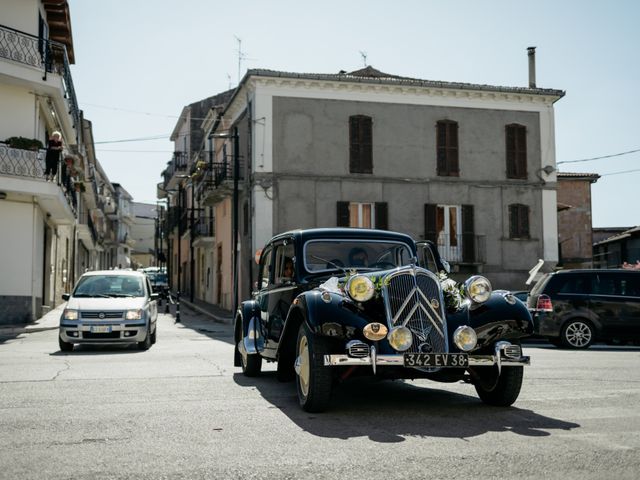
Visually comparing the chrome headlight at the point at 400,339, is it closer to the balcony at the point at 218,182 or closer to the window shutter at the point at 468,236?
the window shutter at the point at 468,236

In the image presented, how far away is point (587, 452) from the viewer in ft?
17.4

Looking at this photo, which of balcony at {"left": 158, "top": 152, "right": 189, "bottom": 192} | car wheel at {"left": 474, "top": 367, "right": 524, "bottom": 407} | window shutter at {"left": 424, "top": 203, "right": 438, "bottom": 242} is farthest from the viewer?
balcony at {"left": 158, "top": 152, "right": 189, "bottom": 192}

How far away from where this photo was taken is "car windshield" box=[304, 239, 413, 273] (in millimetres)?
8797

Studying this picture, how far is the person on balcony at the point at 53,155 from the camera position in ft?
72.6

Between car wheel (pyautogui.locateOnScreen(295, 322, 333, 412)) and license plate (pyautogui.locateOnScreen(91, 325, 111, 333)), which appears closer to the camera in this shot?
car wheel (pyautogui.locateOnScreen(295, 322, 333, 412))

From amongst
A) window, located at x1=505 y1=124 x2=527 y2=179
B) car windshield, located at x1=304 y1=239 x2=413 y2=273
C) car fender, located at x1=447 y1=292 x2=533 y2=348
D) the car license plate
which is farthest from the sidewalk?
window, located at x1=505 y1=124 x2=527 y2=179

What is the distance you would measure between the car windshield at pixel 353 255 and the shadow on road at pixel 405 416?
1.47 m

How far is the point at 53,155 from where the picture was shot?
74.2 ft

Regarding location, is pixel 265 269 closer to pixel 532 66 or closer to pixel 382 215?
pixel 382 215

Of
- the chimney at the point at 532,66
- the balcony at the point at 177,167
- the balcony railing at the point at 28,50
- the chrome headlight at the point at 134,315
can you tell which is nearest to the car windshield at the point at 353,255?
the chrome headlight at the point at 134,315

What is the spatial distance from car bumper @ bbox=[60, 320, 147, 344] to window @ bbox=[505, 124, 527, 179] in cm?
2124

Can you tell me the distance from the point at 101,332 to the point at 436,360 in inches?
374

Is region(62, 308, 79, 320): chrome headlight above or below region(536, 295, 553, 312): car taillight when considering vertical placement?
below

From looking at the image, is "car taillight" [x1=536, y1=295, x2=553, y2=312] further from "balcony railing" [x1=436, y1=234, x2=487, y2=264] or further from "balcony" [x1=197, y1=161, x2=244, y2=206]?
"balcony" [x1=197, y1=161, x2=244, y2=206]
